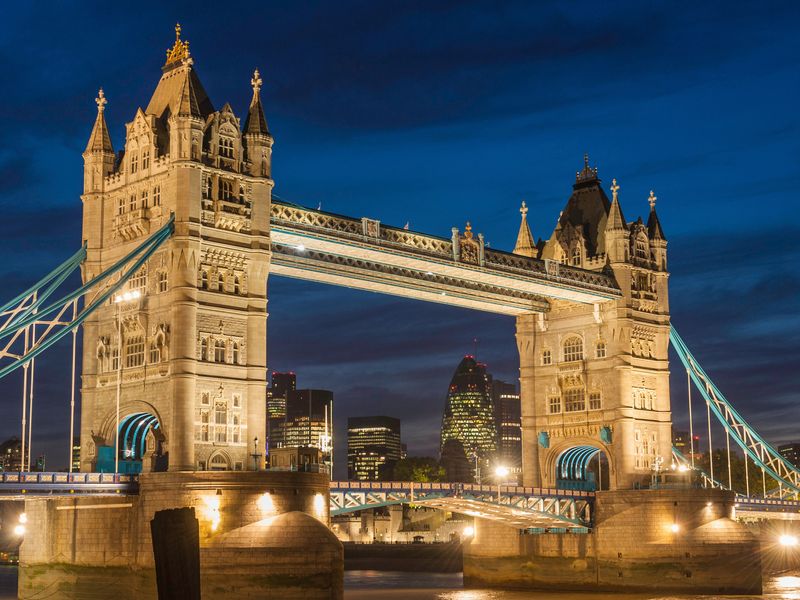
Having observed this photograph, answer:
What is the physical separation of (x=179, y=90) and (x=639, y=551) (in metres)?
39.9

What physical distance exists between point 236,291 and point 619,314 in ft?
103

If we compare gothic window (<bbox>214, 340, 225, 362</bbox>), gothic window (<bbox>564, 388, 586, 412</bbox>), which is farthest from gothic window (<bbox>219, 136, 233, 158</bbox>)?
gothic window (<bbox>564, 388, 586, 412</bbox>)

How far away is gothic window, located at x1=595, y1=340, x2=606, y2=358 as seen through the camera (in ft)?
283

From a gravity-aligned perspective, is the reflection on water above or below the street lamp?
below

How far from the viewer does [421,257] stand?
72.6 metres

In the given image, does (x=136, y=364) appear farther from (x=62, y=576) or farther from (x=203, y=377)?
(x=62, y=576)

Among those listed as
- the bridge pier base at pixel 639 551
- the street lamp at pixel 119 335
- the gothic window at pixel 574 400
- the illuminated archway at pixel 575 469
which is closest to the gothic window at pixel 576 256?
the gothic window at pixel 574 400

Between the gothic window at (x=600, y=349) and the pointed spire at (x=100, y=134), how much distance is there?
36362 mm

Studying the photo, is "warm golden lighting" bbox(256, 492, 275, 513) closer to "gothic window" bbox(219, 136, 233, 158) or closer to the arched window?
"gothic window" bbox(219, 136, 233, 158)

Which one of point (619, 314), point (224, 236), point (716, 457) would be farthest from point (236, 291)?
point (716, 457)

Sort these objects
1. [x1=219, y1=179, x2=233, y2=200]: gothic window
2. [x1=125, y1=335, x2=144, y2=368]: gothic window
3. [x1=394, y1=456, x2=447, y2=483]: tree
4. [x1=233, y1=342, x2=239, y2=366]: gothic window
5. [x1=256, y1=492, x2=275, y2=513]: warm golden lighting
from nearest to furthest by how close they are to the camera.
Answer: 1. [x1=256, y1=492, x2=275, y2=513]: warm golden lighting
2. [x1=125, y1=335, x2=144, y2=368]: gothic window
3. [x1=233, y1=342, x2=239, y2=366]: gothic window
4. [x1=219, y1=179, x2=233, y2=200]: gothic window
5. [x1=394, y1=456, x2=447, y2=483]: tree

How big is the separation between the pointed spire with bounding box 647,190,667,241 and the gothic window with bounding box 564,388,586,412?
40.0ft

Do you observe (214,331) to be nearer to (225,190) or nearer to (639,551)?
(225,190)

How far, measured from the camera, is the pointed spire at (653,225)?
3538 inches
